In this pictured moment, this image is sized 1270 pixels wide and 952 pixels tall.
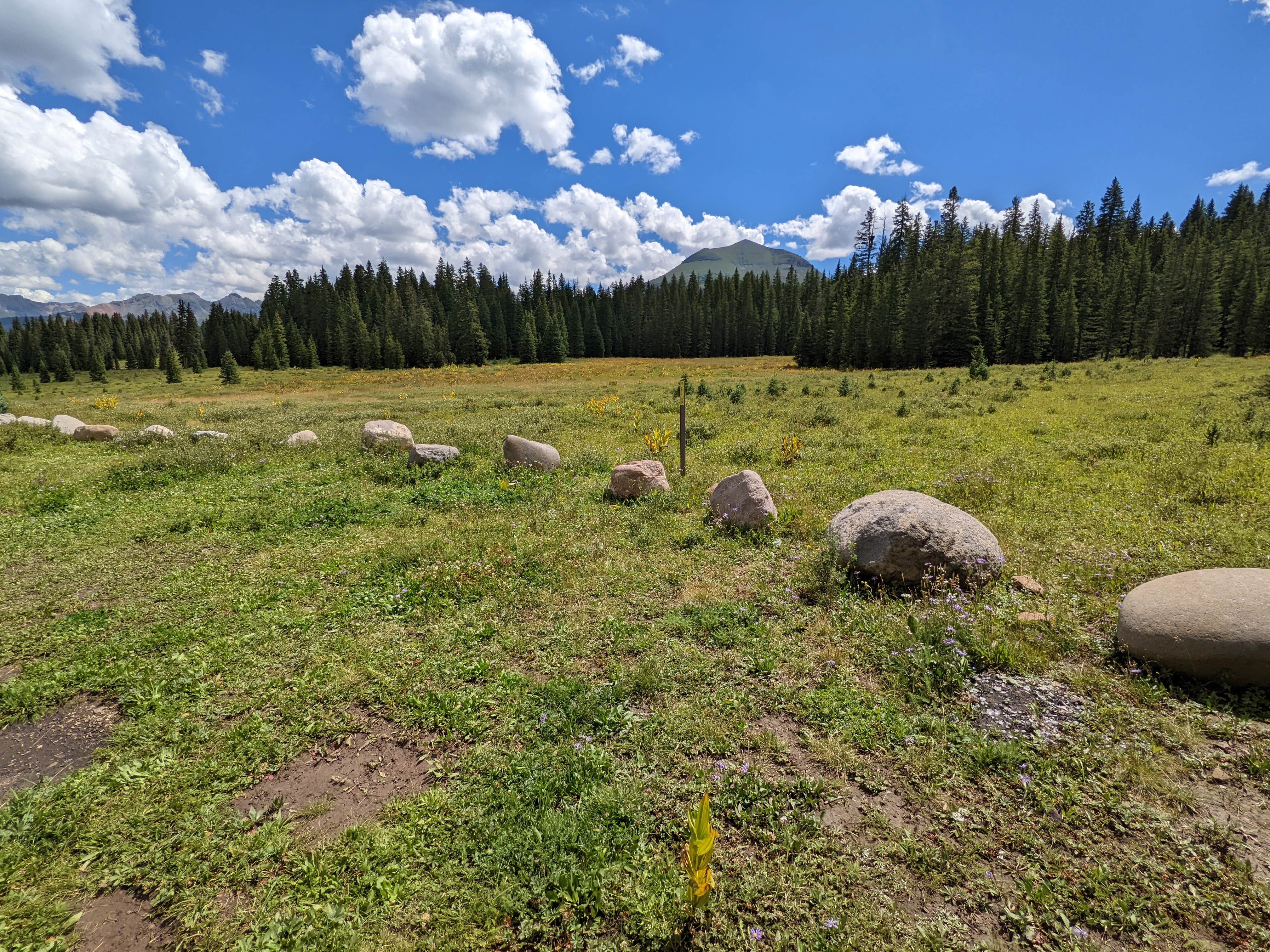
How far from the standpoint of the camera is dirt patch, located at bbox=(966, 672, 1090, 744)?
4.24 metres

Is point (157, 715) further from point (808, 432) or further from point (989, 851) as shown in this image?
point (808, 432)

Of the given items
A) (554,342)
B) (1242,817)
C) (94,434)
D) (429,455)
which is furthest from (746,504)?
(554,342)

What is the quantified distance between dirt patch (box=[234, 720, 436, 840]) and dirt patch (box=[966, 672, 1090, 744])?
190 inches

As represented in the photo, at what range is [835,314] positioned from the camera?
61844 mm

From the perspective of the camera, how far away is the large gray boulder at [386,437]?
15219 millimetres

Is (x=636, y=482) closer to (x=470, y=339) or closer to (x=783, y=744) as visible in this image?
(x=783, y=744)

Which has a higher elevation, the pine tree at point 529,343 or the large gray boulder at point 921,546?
the pine tree at point 529,343

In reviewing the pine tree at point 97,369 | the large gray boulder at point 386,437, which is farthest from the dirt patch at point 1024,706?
the pine tree at point 97,369

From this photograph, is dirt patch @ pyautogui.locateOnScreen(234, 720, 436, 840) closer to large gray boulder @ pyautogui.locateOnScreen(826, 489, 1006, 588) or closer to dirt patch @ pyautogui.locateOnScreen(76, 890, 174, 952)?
dirt patch @ pyautogui.locateOnScreen(76, 890, 174, 952)

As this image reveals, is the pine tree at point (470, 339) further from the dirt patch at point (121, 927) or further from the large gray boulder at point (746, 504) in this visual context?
the dirt patch at point (121, 927)

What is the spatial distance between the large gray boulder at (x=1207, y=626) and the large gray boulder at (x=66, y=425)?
28.8 meters

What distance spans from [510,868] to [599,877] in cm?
61

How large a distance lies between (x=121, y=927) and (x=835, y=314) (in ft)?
226

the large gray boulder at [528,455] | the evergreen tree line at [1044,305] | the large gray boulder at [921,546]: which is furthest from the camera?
the evergreen tree line at [1044,305]
